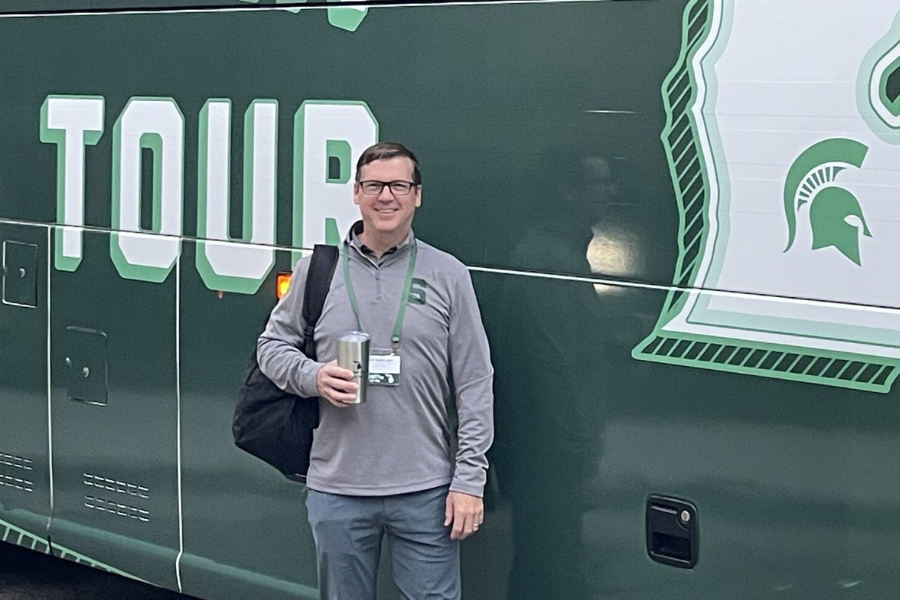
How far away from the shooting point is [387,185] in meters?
3.81

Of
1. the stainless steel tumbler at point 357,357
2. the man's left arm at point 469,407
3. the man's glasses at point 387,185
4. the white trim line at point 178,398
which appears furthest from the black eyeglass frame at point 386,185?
the white trim line at point 178,398

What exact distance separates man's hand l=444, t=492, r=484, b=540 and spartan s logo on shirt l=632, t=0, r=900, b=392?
589mm

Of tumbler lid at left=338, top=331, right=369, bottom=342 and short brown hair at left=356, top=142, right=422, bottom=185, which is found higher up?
short brown hair at left=356, top=142, right=422, bottom=185

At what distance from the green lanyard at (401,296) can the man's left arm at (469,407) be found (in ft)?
0.41

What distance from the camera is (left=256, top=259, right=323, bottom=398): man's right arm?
12.8ft

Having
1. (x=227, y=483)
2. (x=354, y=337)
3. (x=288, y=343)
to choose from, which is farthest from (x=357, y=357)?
(x=227, y=483)

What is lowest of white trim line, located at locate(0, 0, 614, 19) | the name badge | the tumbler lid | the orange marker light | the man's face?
the name badge

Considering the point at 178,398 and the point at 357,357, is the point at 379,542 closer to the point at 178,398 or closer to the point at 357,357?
the point at 357,357

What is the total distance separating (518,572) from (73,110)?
225cm

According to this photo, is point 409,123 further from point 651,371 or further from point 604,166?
point 651,371

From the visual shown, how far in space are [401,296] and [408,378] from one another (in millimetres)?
212

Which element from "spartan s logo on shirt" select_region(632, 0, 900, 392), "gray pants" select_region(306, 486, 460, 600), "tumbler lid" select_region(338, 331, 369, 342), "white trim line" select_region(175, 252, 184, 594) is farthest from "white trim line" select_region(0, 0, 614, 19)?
"gray pants" select_region(306, 486, 460, 600)

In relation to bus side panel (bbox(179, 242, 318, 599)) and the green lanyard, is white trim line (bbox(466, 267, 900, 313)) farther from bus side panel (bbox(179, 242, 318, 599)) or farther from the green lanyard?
bus side panel (bbox(179, 242, 318, 599))

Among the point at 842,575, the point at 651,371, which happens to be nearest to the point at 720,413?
the point at 651,371
